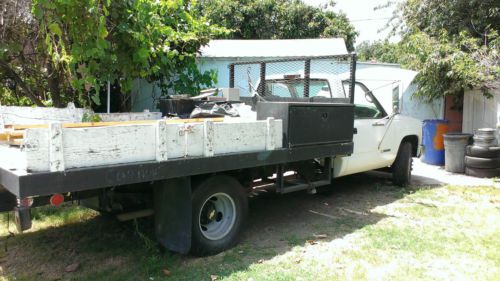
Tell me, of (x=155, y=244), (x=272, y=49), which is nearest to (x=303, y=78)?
(x=155, y=244)

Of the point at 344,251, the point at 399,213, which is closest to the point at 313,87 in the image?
the point at 399,213

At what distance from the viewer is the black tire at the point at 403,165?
7.42 m

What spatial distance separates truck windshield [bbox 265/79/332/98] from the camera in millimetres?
6136

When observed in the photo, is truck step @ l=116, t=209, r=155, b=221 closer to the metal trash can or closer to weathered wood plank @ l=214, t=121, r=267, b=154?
weathered wood plank @ l=214, t=121, r=267, b=154

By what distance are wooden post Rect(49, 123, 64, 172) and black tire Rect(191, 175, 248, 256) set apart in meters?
1.37

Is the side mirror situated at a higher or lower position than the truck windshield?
lower

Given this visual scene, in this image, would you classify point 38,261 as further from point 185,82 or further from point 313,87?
point 185,82

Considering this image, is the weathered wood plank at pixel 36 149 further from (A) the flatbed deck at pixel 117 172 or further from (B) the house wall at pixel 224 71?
(B) the house wall at pixel 224 71

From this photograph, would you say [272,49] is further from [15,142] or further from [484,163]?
[15,142]

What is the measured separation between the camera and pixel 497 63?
9.05m

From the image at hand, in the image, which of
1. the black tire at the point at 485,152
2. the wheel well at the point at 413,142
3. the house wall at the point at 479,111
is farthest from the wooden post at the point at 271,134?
the house wall at the point at 479,111

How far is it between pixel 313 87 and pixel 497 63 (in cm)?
512

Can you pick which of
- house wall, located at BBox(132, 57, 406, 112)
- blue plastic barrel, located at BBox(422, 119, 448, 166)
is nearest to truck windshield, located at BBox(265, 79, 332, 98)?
house wall, located at BBox(132, 57, 406, 112)

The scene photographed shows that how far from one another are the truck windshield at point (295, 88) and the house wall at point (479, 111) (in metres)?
5.96
